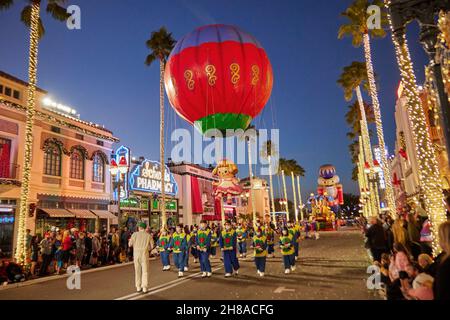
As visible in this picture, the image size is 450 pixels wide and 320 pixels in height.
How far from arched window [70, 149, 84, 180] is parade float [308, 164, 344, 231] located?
3466 centimetres

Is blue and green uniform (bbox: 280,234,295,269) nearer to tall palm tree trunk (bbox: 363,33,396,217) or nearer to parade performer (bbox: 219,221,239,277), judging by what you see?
parade performer (bbox: 219,221,239,277)

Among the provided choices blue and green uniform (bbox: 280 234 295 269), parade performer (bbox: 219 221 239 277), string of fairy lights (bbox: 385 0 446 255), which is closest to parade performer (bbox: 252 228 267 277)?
blue and green uniform (bbox: 280 234 295 269)

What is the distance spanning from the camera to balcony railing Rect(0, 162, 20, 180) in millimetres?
20008

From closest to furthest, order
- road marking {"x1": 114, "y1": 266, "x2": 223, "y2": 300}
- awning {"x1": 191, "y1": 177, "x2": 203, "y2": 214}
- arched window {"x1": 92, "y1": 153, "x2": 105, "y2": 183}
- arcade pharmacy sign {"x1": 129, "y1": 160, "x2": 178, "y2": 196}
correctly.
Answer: road marking {"x1": 114, "y1": 266, "x2": 223, "y2": 300}, arched window {"x1": 92, "y1": 153, "x2": 105, "y2": 183}, arcade pharmacy sign {"x1": 129, "y1": 160, "x2": 178, "y2": 196}, awning {"x1": 191, "y1": 177, "x2": 203, "y2": 214}

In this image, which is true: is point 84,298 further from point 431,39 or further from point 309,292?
point 431,39

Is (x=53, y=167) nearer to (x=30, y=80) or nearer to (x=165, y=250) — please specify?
(x=30, y=80)

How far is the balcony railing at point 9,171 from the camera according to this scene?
20008mm

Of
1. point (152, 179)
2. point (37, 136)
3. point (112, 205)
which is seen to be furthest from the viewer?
point (152, 179)

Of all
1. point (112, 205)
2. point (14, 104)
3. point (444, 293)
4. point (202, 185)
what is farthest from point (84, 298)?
point (202, 185)

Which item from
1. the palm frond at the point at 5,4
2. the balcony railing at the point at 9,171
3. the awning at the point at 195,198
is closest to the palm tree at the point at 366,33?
the palm frond at the point at 5,4

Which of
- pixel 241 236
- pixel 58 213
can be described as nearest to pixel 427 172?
pixel 241 236

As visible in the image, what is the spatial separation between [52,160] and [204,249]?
642 inches

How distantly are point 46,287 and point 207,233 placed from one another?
6060 millimetres

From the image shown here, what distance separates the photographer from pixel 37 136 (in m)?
22.4
